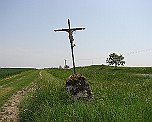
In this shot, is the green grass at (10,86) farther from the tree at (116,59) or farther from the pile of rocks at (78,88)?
the tree at (116,59)

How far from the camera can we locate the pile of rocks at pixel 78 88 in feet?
50.8

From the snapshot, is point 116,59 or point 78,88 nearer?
point 78,88

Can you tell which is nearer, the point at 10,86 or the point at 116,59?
the point at 10,86

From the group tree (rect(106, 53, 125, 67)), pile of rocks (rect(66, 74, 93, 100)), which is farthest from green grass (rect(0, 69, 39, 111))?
tree (rect(106, 53, 125, 67))

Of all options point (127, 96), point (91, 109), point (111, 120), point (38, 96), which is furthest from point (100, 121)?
point (38, 96)

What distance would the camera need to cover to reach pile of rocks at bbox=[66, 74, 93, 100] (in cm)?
1548

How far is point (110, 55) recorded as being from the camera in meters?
168

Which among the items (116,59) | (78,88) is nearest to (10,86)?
(78,88)

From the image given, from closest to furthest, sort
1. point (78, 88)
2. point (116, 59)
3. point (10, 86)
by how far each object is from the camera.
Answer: point (78, 88)
point (10, 86)
point (116, 59)

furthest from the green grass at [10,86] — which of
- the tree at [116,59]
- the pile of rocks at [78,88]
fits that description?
the tree at [116,59]

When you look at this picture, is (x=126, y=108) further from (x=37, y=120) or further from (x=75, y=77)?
(x=75, y=77)

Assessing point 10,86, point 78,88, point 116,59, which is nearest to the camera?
point 78,88

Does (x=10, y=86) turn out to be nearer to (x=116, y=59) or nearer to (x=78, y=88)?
(x=78, y=88)

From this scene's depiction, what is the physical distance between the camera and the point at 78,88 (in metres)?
15.7
